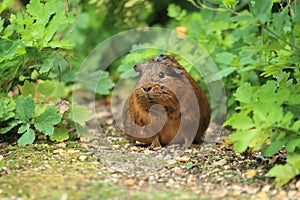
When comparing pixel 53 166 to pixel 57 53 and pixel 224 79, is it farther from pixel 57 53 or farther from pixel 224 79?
pixel 224 79

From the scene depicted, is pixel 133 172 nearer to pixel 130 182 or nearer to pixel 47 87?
pixel 130 182

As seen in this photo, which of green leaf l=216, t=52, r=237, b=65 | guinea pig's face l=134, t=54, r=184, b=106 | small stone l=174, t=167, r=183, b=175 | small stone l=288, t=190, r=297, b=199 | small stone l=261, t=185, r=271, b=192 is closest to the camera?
small stone l=288, t=190, r=297, b=199

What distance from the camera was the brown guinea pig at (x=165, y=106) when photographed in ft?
13.7

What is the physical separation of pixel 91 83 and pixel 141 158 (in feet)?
4.02

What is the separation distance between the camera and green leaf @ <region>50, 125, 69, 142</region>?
14.6 feet

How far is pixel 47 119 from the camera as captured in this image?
4.29 meters

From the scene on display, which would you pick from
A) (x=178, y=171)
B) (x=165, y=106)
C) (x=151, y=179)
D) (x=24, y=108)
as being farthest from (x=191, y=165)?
(x=24, y=108)

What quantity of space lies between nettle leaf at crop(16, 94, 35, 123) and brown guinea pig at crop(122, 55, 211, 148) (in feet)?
A: 2.65

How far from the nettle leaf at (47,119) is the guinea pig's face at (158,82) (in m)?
0.67

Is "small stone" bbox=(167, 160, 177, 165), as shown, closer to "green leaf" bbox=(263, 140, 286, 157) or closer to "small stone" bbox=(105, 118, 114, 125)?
"green leaf" bbox=(263, 140, 286, 157)

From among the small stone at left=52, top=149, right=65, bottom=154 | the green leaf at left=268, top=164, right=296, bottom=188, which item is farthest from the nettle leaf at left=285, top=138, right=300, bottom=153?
the small stone at left=52, top=149, right=65, bottom=154

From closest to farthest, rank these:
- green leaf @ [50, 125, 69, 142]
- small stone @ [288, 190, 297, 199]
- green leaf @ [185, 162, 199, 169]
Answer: small stone @ [288, 190, 297, 199], green leaf @ [185, 162, 199, 169], green leaf @ [50, 125, 69, 142]

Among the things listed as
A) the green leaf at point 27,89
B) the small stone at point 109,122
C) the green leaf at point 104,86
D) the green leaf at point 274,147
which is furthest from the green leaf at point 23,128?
the green leaf at point 274,147

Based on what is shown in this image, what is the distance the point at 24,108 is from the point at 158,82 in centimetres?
109
